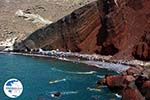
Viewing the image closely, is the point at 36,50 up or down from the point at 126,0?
down

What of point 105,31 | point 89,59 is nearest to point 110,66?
point 89,59

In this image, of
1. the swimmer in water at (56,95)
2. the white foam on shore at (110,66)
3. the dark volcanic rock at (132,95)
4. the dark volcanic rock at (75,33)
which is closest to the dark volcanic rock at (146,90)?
the dark volcanic rock at (132,95)

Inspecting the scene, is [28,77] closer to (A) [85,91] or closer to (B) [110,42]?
(A) [85,91]

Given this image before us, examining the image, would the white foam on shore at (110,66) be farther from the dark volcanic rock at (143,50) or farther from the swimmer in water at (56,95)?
the swimmer in water at (56,95)

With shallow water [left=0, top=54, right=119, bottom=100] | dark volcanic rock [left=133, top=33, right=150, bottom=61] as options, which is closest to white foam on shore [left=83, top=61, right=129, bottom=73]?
shallow water [left=0, top=54, right=119, bottom=100]

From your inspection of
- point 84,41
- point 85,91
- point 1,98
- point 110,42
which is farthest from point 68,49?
point 1,98

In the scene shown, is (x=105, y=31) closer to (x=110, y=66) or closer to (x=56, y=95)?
(x=110, y=66)
